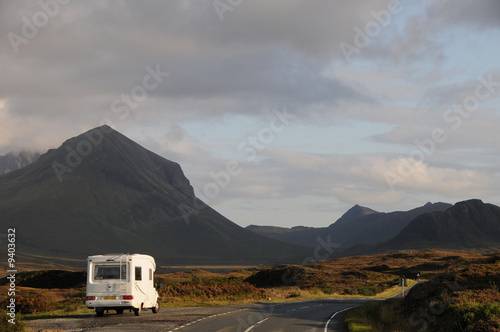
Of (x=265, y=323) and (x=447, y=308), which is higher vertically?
(x=447, y=308)

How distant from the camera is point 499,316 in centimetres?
2353

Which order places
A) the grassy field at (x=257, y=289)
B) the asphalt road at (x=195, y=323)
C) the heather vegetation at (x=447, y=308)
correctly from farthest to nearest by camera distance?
the grassy field at (x=257, y=289) < the asphalt road at (x=195, y=323) < the heather vegetation at (x=447, y=308)

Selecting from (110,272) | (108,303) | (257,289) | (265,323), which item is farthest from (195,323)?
(257,289)

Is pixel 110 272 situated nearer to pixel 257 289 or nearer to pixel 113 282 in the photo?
pixel 113 282

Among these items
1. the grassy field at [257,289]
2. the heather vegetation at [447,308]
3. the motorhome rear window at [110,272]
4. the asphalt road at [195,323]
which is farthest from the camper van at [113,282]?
the heather vegetation at [447,308]

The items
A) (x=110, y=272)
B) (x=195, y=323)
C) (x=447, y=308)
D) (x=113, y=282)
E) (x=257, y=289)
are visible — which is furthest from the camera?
(x=257, y=289)

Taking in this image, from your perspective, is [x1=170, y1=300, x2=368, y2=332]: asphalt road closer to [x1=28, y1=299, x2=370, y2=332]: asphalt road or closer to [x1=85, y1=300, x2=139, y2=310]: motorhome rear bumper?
[x1=28, y1=299, x2=370, y2=332]: asphalt road

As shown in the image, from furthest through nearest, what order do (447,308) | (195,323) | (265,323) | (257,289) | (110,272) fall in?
(257,289)
(110,272)
(265,323)
(195,323)
(447,308)

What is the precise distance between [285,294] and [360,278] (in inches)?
1490

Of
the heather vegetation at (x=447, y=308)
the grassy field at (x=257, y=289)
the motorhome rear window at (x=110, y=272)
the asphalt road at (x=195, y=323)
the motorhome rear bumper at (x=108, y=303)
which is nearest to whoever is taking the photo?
the heather vegetation at (x=447, y=308)

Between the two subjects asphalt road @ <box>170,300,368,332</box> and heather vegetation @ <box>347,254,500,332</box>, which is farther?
asphalt road @ <box>170,300,368,332</box>

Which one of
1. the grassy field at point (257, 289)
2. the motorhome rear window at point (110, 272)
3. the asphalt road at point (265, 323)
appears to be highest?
the motorhome rear window at point (110, 272)

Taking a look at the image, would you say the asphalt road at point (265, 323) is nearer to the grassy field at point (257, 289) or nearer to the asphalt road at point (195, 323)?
the asphalt road at point (195, 323)

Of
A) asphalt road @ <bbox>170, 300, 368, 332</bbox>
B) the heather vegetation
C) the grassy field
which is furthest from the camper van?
the heather vegetation
